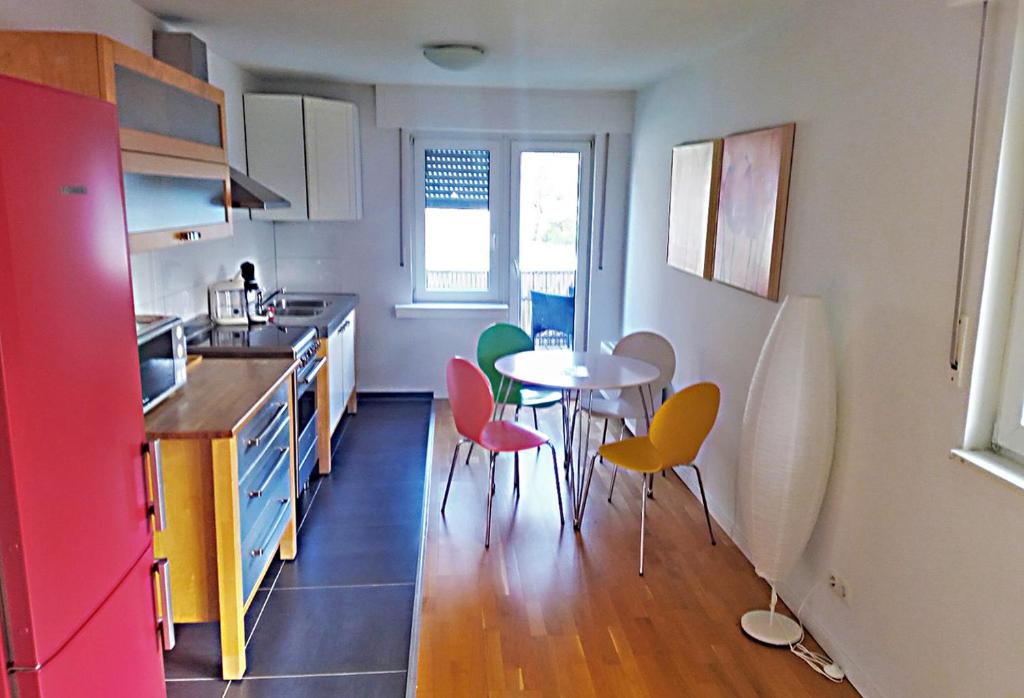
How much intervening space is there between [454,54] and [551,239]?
7.63ft

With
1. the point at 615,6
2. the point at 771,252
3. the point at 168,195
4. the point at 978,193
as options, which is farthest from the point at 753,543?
the point at 168,195

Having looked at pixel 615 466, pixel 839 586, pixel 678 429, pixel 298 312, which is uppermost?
pixel 298 312

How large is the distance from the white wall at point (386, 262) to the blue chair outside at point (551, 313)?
0.69 feet

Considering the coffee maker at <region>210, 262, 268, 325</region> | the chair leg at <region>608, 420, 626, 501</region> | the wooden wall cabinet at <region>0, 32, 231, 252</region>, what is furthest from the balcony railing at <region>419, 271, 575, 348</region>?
the wooden wall cabinet at <region>0, 32, 231, 252</region>

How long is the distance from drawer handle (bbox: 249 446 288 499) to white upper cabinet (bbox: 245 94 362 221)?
240 centimetres

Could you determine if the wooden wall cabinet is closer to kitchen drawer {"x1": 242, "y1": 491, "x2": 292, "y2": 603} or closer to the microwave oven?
the microwave oven

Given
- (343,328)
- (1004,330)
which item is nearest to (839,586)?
(1004,330)

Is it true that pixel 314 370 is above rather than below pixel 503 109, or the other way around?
below

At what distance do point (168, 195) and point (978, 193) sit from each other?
2.68 metres

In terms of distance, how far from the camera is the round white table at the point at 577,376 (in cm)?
365

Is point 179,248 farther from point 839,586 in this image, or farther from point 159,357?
point 839,586

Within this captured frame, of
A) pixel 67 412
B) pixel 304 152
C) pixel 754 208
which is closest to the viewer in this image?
pixel 67 412

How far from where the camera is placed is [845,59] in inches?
106

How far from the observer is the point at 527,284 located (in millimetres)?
6133
